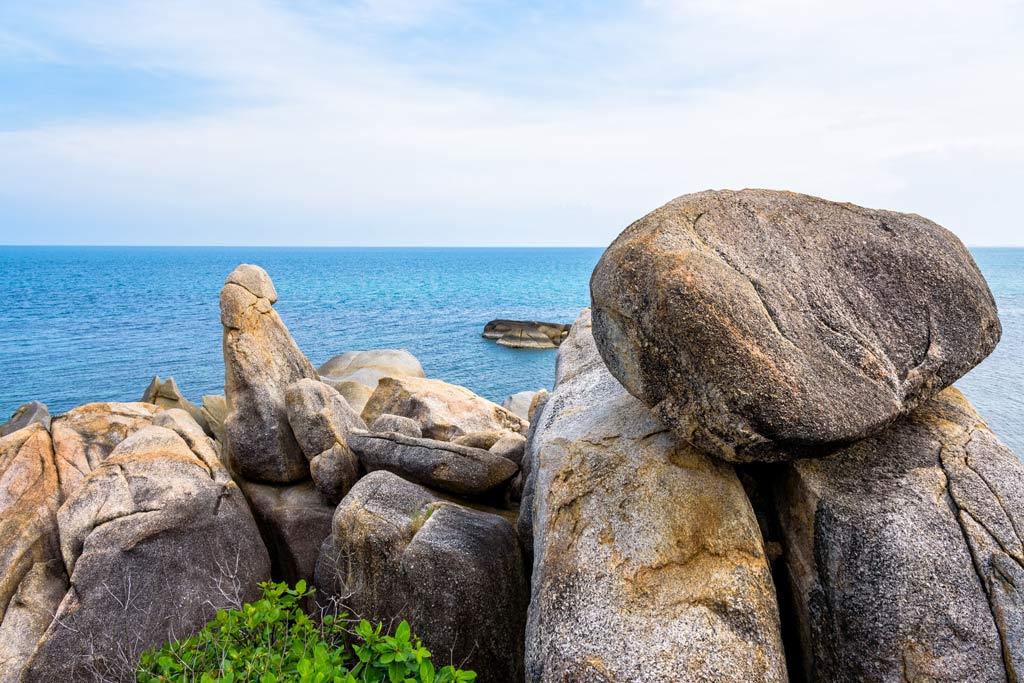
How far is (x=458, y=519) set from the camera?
10.1 metres

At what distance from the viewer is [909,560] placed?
265 inches

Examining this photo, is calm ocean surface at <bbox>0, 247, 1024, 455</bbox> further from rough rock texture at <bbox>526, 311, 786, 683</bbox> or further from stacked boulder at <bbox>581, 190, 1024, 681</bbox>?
rough rock texture at <bbox>526, 311, 786, 683</bbox>

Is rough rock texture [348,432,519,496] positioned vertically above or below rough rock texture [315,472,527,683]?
above

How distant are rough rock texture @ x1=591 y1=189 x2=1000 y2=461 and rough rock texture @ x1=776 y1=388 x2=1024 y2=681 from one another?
0.77 m

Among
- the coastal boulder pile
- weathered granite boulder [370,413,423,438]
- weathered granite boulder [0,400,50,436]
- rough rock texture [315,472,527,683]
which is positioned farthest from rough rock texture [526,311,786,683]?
weathered granite boulder [0,400,50,436]

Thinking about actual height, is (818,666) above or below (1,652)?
above

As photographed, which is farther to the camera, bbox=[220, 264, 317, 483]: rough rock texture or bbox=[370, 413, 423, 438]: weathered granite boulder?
bbox=[370, 413, 423, 438]: weathered granite boulder

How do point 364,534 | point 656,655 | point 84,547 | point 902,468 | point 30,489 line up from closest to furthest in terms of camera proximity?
1. point 656,655
2. point 902,468
3. point 364,534
4. point 84,547
5. point 30,489

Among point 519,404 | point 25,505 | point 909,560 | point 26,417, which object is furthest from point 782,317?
point 519,404

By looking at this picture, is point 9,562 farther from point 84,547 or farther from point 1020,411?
point 1020,411

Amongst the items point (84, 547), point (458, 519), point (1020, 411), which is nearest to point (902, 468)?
point (458, 519)

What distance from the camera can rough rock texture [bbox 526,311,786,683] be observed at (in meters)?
6.51

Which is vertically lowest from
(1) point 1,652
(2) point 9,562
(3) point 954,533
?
(1) point 1,652

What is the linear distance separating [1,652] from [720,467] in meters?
10.5
